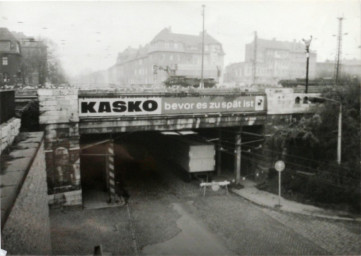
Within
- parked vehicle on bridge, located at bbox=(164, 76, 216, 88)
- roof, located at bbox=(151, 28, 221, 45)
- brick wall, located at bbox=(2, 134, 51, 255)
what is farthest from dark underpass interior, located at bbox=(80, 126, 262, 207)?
roof, located at bbox=(151, 28, 221, 45)

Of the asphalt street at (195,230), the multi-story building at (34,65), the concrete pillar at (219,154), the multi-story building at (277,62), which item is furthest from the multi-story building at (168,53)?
the asphalt street at (195,230)

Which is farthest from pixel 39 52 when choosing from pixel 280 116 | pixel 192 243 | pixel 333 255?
pixel 333 255

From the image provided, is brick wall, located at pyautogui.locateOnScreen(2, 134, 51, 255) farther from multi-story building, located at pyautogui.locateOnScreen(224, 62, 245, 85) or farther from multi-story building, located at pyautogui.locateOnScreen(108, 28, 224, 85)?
multi-story building, located at pyautogui.locateOnScreen(224, 62, 245, 85)

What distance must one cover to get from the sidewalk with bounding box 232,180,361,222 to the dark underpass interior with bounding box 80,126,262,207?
108 inches

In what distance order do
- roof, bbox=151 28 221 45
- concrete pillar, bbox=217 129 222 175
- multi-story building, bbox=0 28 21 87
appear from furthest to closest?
roof, bbox=151 28 221 45 → multi-story building, bbox=0 28 21 87 → concrete pillar, bbox=217 129 222 175

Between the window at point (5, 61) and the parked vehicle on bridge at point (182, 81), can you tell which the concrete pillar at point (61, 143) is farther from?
the parked vehicle on bridge at point (182, 81)

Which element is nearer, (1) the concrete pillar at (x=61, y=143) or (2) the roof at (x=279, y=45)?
(1) the concrete pillar at (x=61, y=143)

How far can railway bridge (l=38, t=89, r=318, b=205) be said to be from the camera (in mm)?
16922

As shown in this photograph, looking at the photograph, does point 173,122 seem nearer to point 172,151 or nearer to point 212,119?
point 212,119

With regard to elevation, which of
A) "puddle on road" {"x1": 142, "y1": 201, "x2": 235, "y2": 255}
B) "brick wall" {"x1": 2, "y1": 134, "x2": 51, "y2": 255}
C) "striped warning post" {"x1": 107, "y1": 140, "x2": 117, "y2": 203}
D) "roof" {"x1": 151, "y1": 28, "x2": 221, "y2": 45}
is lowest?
"puddle on road" {"x1": 142, "y1": 201, "x2": 235, "y2": 255}

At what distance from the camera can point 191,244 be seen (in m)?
13.4

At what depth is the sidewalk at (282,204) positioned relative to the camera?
1602 centimetres

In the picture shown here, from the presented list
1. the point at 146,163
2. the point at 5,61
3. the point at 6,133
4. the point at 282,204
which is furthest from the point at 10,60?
the point at 282,204

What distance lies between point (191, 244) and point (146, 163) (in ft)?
47.8
